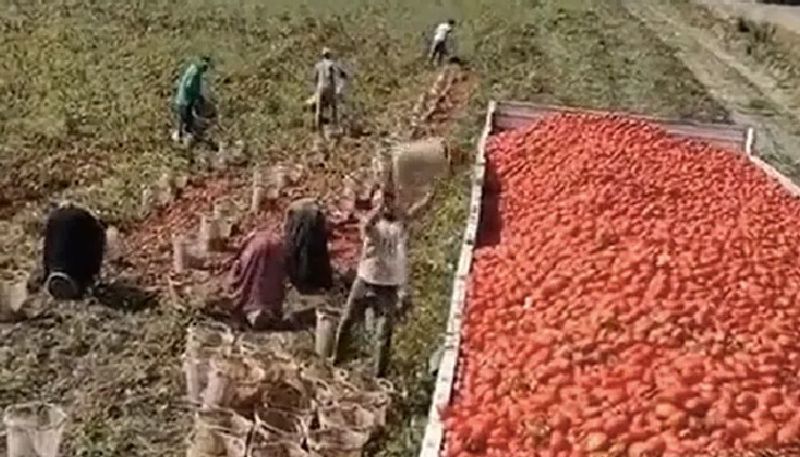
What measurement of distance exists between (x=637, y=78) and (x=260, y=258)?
59.1ft

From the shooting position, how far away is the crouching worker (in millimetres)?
11406

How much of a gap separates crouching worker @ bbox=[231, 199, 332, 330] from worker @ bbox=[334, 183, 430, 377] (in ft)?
3.73

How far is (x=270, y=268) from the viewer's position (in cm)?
1141

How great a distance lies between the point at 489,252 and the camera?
40.1 feet

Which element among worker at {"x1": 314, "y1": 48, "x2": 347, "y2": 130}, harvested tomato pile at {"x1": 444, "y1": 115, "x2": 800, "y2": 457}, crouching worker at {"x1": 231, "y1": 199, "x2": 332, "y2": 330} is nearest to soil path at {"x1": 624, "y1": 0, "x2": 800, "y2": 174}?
worker at {"x1": 314, "y1": 48, "x2": 347, "y2": 130}

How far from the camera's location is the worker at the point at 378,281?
33.5 ft

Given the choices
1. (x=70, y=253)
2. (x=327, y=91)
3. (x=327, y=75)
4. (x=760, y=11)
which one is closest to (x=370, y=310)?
(x=70, y=253)

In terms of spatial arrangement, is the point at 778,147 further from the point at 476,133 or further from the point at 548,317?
the point at 548,317

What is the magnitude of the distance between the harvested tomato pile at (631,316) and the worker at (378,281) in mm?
569

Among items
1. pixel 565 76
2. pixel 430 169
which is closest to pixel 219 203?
pixel 430 169

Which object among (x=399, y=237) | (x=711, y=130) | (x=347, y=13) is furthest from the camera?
(x=347, y=13)

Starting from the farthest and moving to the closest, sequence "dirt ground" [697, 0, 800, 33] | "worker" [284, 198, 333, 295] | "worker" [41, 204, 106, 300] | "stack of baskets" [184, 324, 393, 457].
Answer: "dirt ground" [697, 0, 800, 33]
"worker" [284, 198, 333, 295]
"worker" [41, 204, 106, 300]
"stack of baskets" [184, 324, 393, 457]

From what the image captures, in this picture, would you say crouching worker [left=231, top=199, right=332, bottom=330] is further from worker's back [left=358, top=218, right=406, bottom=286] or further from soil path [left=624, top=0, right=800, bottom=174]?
soil path [left=624, top=0, right=800, bottom=174]

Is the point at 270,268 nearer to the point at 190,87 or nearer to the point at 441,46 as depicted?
the point at 190,87
